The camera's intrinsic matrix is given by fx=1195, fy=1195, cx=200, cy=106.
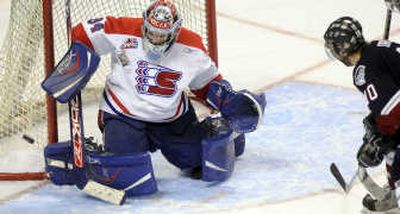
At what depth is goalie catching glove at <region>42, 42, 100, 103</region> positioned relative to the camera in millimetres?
3867

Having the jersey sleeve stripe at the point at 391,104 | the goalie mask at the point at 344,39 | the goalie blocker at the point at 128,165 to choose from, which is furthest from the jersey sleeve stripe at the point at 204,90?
the jersey sleeve stripe at the point at 391,104

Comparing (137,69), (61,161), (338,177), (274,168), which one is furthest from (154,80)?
(338,177)

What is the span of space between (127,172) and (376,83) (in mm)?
950

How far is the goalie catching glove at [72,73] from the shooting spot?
3867 millimetres

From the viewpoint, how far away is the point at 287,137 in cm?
452

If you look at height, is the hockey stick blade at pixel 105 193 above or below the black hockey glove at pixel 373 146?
below

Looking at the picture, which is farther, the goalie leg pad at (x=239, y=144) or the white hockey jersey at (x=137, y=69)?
the goalie leg pad at (x=239, y=144)

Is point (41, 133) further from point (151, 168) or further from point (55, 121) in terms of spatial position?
point (151, 168)

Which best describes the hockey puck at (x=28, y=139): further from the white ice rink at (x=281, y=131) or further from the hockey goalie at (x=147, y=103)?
the hockey goalie at (x=147, y=103)

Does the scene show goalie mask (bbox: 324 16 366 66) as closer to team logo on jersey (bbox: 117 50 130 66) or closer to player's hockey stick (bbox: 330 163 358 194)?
player's hockey stick (bbox: 330 163 358 194)

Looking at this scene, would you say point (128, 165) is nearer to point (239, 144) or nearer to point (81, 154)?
point (81, 154)

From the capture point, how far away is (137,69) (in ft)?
13.4

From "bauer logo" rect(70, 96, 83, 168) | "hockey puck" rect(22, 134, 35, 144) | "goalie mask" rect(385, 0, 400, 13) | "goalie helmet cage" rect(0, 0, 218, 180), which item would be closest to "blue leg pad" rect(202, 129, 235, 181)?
"bauer logo" rect(70, 96, 83, 168)

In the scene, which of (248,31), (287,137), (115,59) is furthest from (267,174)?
(248,31)
